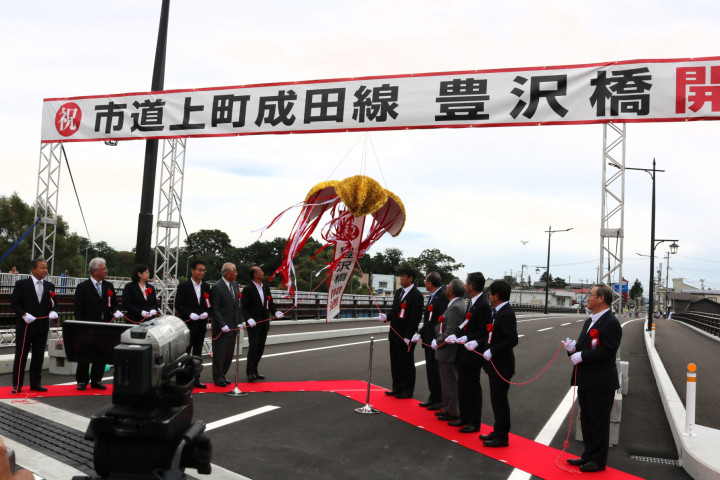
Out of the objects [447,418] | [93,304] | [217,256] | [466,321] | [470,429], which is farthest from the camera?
[217,256]

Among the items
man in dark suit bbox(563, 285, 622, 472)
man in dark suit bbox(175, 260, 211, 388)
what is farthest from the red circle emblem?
man in dark suit bbox(563, 285, 622, 472)

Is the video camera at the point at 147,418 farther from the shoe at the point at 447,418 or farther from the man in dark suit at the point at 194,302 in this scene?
the man in dark suit at the point at 194,302

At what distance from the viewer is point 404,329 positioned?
8.45 metres

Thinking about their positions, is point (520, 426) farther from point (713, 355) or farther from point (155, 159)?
point (713, 355)

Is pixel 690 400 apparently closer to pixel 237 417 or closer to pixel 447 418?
pixel 447 418

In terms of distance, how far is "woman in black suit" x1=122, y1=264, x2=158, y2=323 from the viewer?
8.81 meters

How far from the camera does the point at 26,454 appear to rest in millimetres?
5117

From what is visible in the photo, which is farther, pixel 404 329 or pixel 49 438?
pixel 404 329

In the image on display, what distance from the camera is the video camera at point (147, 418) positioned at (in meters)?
3.50

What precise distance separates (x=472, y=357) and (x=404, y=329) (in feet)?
6.39

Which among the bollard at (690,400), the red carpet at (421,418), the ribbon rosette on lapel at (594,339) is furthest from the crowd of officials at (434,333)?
the bollard at (690,400)

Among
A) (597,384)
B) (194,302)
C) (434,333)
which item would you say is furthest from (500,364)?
(194,302)

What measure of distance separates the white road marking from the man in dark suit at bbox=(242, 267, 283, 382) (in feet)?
6.01

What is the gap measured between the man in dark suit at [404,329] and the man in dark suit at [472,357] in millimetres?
1569
